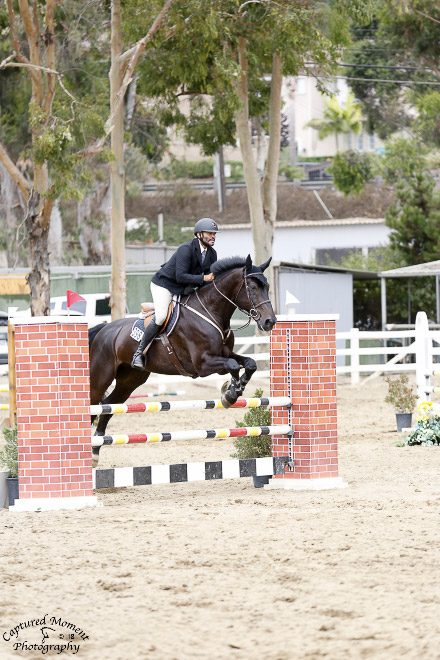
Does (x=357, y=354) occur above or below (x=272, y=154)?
below

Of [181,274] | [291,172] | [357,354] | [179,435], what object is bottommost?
[179,435]

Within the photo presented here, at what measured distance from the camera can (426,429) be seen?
468 inches

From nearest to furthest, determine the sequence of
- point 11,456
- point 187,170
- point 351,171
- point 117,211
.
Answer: point 11,456 → point 117,211 → point 351,171 → point 187,170

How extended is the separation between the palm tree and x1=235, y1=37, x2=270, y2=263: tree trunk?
44104 mm

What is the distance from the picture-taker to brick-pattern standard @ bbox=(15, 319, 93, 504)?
7.82 m

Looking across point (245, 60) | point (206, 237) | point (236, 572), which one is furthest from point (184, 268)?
point (245, 60)

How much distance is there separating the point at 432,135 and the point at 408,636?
34.2m

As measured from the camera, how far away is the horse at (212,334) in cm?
865

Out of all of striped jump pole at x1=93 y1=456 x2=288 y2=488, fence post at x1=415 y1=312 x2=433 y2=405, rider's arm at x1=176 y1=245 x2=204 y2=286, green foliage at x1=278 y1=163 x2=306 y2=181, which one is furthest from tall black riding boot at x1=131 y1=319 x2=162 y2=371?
green foliage at x1=278 y1=163 x2=306 y2=181

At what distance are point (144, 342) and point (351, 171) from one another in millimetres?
44468

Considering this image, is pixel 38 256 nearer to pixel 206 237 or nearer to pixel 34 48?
pixel 34 48

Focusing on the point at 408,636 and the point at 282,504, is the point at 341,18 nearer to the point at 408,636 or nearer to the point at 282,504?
the point at 282,504

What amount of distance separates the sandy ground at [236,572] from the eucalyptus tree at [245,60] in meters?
12.7

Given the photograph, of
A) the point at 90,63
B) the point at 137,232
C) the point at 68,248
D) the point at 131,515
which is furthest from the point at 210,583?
the point at 137,232
